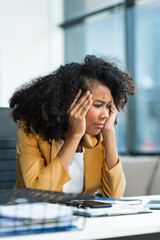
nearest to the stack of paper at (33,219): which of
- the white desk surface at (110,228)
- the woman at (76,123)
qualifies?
the white desk surface at (110,228)

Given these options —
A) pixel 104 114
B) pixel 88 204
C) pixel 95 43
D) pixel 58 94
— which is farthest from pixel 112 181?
pixel 95 43

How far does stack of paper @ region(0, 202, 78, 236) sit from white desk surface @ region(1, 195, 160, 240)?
1 centimetres

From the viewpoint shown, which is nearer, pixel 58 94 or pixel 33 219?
pixel 33 219

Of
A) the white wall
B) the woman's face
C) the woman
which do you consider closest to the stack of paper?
the woman

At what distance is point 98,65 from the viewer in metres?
1.79

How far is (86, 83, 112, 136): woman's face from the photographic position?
5.61 ft

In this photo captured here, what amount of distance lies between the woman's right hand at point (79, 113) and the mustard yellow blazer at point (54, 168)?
0.33 ft

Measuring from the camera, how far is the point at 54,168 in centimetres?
152

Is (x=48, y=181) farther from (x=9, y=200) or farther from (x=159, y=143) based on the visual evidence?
(x=159, y=143)

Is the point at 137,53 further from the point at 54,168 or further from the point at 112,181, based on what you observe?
the point at 54,168

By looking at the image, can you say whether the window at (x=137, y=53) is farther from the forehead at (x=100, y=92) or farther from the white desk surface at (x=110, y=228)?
the white desk surface at (x=110, y=228)

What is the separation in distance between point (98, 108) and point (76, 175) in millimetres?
303

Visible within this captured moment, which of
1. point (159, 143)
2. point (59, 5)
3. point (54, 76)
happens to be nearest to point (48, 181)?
point (54, 76)

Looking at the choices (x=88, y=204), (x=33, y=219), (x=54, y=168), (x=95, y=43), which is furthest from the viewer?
(x=95, y=43)
